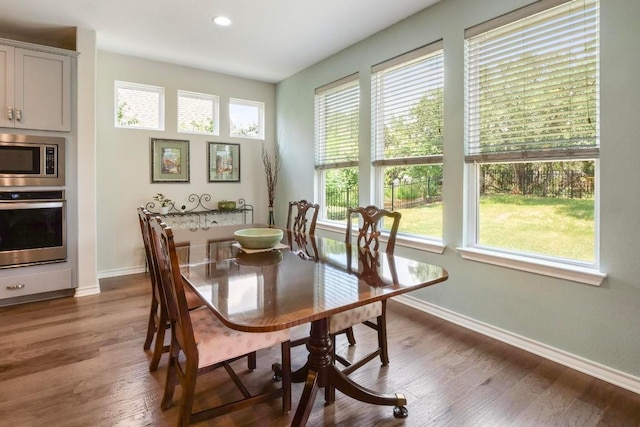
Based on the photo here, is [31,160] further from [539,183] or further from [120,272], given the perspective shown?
[539,183]

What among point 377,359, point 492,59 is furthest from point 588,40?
point 377,359

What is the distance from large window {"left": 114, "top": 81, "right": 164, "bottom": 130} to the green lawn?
4029 mm

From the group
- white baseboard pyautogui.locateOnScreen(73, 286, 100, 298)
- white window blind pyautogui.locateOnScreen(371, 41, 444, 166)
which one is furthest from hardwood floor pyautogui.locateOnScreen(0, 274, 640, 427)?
white window blind pyautogui.locateOnScreen(371, 41, 444, 166)

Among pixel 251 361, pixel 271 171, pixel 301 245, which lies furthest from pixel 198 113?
pixel 251 361

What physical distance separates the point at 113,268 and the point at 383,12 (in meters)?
4.18

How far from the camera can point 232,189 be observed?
514cm

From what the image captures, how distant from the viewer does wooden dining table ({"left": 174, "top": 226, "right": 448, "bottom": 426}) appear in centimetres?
121

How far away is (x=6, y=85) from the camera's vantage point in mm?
3189

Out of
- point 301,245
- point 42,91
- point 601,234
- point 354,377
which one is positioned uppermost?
point 42,91

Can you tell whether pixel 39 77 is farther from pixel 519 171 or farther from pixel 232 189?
pixel 519 171

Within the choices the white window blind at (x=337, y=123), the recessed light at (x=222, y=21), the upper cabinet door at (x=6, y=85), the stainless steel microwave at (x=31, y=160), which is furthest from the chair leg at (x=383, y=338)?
the upper cabinet door at (x=6, y=85)

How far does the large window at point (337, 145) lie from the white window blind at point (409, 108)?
363 mm

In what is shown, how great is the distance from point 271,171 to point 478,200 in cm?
335

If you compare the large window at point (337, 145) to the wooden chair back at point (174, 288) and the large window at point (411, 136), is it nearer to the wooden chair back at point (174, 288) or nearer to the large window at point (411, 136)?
the large window at point (411, 136)
